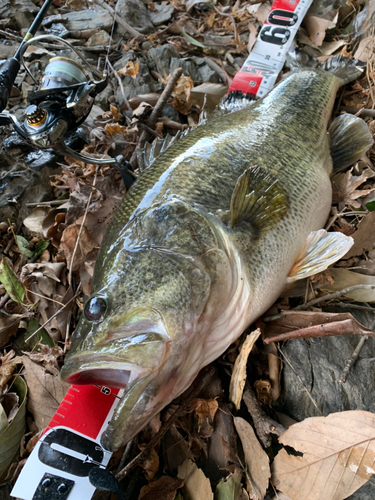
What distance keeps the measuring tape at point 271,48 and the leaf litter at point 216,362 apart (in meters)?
0.31

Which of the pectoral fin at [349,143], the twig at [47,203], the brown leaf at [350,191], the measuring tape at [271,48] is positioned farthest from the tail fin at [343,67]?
the twig at [47,203]

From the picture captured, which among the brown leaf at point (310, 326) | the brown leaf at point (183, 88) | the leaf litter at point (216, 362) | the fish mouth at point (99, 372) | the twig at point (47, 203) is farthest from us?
the brown leaf at point (183, 88)

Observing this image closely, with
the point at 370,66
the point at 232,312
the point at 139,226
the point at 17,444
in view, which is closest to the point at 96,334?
the point at 139,226

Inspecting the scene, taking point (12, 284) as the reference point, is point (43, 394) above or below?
below

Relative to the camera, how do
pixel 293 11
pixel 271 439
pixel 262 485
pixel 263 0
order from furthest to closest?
pixel 263 0 → pixel 293 11 → pixel 271 439 → pixel 262 485

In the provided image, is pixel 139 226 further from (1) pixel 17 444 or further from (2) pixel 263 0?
(2) pixel 263 0

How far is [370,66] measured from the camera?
3.31 meters

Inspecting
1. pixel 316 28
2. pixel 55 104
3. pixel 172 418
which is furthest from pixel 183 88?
pixel 172 418

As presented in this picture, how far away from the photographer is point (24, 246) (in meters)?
2.69

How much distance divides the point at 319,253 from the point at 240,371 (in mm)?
830

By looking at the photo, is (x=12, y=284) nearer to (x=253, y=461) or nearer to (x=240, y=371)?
(x=240, y=371)

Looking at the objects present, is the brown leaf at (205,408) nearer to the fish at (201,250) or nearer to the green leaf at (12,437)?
the fish at (201,250)

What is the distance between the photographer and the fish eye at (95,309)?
1.53 m

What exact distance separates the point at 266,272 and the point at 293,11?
332 cm
